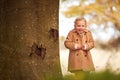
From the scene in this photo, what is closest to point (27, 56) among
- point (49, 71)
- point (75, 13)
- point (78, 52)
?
point (49, 71)

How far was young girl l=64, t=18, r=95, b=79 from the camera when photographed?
303 cm

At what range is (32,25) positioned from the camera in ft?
8.39

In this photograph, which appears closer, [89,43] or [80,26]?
[89,43]

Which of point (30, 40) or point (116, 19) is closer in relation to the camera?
point (30, 40)

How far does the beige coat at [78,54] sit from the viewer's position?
3.04 meters

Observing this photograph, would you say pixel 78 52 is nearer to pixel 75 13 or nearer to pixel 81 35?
pixel 81 35

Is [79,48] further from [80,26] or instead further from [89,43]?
[80,26]

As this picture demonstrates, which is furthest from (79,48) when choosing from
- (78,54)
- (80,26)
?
(80,26)

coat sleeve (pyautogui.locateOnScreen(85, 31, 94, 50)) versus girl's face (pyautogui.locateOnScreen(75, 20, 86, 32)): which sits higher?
girl's face (pyautogui.locateOnScreen(75, 20, 86, 32))

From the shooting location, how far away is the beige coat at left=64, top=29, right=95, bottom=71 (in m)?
3.04

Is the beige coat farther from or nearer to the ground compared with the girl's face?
nearer to the ground

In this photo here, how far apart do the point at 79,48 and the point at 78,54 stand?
6cm

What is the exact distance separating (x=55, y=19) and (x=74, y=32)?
43 centimetres

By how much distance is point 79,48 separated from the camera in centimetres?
303
